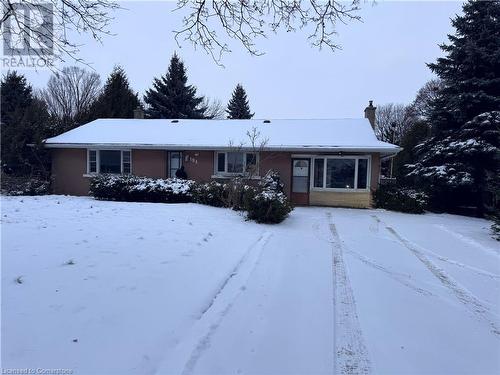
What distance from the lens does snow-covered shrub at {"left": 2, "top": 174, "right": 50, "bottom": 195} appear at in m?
17.2

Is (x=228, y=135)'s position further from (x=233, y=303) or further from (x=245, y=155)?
(x=233, y=303)

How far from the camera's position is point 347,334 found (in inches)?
156

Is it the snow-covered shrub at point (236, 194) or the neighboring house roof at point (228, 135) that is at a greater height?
the neighboring house roof at point (228, 135)

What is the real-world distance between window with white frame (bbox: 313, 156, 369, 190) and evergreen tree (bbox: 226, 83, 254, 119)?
2569 centimetres

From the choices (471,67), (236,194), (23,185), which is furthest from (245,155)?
(471,67)

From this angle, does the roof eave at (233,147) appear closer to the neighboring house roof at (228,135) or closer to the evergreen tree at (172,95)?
the neighboring house roof at (228,135)

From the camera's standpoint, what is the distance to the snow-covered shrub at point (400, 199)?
15602 millimetres

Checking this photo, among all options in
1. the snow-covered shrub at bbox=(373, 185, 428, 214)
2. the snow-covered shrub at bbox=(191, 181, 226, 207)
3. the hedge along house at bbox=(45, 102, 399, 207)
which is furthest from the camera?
the hedge along house at bbox=(45, 102, 399, 207)

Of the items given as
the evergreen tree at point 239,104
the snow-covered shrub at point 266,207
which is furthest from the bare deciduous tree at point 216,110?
the snow-covered shrub at point 266,207

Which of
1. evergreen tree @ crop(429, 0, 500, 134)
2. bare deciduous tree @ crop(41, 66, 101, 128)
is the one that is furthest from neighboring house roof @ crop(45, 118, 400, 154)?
bare deciduous tree @ crop(41, 66, 101, 128)

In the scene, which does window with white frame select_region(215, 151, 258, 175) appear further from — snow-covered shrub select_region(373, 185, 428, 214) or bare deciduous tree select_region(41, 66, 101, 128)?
bare deciduous tree select_region(41, 66, 101, 128)

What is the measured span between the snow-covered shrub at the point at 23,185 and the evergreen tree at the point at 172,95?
19.0 meters

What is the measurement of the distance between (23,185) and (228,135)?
32.1 feet

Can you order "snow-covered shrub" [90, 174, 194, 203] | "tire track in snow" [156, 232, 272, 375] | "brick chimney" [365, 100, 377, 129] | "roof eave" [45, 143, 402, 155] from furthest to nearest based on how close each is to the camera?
"brick chimney" [365, 100, 377, 129] < "roof eave" [45, 143, 402, 155] < "snow-covered shrub" [90, 174, 194, 203] < "tire track in snow" [156, 232, 272, 375]
